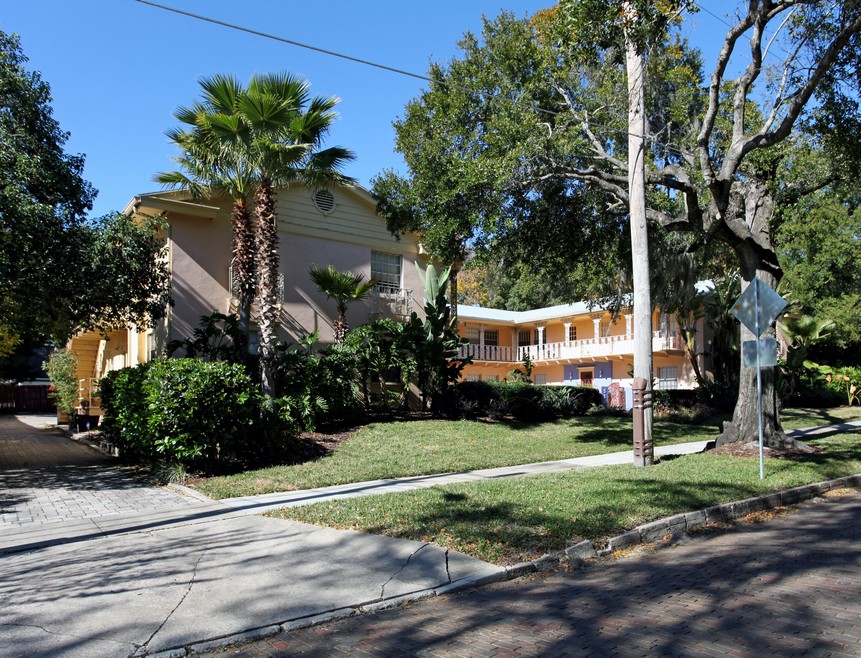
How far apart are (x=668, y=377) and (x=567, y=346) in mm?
5765

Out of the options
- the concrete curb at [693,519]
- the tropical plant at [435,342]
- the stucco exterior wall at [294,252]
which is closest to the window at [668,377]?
the stucco exterior wall at [294,252]

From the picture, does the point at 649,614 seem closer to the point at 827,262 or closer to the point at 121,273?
the point at 121,273

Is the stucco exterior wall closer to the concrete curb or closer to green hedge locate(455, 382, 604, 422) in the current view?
green hedge locate(455, 382, 604, 422)

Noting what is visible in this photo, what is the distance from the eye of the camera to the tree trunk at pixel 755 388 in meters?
13.4

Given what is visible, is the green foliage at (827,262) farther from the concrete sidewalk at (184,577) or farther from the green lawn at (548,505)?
the concrete sidewalk at (184,577)

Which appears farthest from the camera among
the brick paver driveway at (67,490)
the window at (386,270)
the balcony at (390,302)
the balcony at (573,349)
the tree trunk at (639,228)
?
the balcony at (573,349)

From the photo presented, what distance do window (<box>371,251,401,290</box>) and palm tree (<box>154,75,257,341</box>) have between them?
5790 mm

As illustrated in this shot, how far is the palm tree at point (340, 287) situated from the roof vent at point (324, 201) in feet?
6.10

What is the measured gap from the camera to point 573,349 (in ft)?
124

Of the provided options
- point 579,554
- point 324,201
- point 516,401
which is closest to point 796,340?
point 516,401

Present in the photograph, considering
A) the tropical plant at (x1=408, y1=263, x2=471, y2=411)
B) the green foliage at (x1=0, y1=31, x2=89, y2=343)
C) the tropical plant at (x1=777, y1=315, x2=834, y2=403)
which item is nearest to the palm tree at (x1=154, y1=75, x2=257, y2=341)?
the green foliage at (x1=0, y1=31, x2=89, y2=343)

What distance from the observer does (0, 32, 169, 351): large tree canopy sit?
11.5 metres

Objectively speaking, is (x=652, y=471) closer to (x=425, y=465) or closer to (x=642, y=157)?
(x=425, y=465)

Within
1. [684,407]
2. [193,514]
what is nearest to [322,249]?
[193,514]
